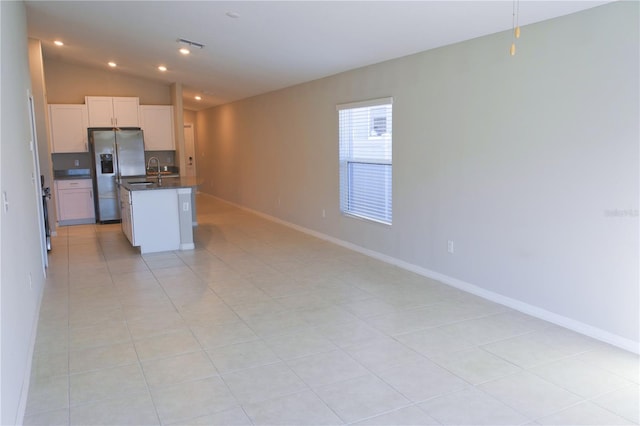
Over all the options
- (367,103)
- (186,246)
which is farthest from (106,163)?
(367,103)

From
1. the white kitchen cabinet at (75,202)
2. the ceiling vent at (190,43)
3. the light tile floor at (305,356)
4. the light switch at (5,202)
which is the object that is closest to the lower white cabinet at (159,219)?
the light tile floor at (305,356)

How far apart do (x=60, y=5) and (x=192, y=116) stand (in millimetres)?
8059

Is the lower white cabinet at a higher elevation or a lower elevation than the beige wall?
lower

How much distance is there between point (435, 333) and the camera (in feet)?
11.7

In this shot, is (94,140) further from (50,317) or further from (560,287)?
(560,287)

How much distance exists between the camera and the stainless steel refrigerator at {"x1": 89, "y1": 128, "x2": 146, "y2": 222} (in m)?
8.47

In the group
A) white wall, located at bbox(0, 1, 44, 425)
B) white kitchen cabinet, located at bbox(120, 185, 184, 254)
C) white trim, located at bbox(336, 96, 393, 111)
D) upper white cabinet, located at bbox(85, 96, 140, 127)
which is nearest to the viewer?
white wall, located at bbox(0, 1, 44, 425)

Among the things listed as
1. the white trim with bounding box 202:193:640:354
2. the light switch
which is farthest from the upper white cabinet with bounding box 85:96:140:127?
the light switch

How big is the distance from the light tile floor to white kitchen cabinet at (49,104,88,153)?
4159 mm

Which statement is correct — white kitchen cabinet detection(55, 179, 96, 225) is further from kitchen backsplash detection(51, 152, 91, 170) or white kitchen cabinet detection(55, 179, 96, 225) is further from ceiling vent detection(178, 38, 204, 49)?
ceiling vent detection(178, 38, 204, 49)

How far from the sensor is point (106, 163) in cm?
852

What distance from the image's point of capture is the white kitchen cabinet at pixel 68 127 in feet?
27.8

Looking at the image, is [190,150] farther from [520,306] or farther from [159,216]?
[520,306]

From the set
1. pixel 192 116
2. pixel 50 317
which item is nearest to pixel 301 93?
pixel 50 317
